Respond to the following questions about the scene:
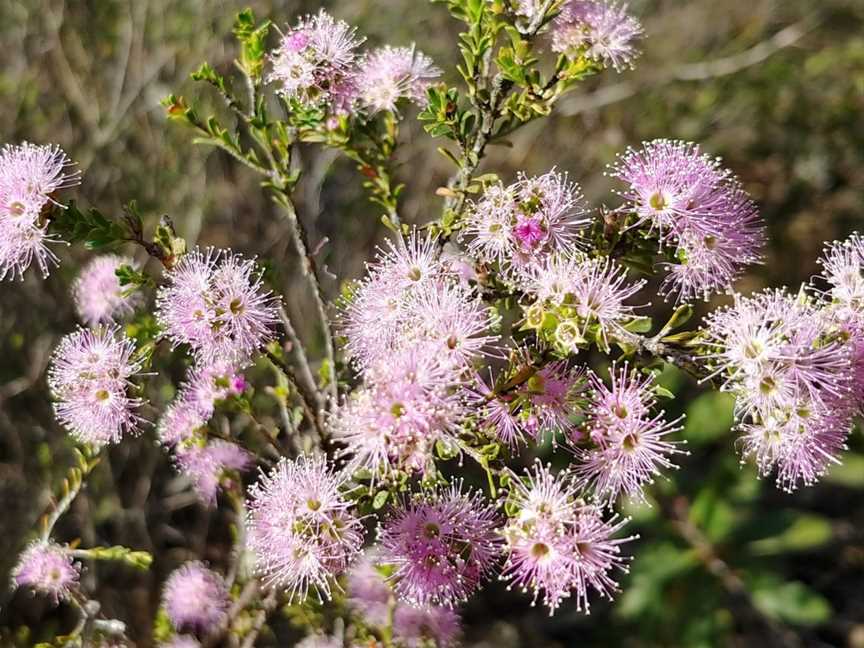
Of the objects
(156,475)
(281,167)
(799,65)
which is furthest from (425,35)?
(281,167)

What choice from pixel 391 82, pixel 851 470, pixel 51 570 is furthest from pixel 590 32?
pixel 851 470

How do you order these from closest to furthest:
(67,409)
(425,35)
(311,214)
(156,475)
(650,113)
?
(67,409)
(311,214)
(156,475)
(425,35)
(650,113)

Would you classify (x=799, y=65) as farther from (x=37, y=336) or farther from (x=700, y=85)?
(x=37, y=336)

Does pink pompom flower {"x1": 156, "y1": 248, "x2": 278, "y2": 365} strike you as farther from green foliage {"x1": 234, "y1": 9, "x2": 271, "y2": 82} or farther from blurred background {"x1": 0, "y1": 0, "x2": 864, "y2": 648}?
blurred background {"x1": 0, "y1": 0, "x2": 864, "y2": 648}

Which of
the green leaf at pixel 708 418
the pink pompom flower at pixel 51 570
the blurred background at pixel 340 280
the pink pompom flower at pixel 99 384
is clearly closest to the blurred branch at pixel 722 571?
→ the blurred background at pixel 340 280

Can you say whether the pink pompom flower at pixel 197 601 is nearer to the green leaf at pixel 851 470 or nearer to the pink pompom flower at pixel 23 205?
the pink pompom flower at pixel 23 205
